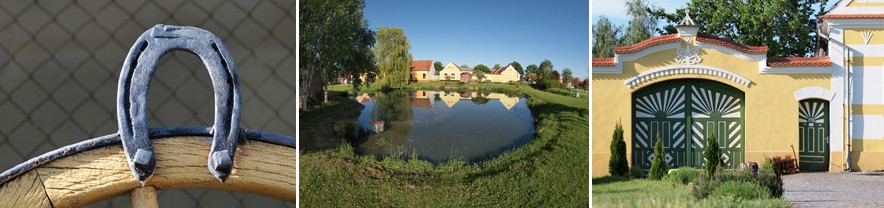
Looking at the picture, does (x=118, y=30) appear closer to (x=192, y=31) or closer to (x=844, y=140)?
(x=192, y=31)

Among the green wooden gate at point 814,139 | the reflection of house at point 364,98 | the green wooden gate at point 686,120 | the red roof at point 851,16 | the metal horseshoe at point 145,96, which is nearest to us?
the metal horseshoe at point 145,96

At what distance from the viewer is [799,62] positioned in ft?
21.5

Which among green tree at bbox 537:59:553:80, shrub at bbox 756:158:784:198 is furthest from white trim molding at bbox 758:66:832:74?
green tree at bbox 537:59:553:80

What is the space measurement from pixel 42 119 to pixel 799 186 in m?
5.90

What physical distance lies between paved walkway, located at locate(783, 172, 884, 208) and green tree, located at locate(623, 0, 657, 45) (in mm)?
3748

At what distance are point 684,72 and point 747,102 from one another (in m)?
0.70

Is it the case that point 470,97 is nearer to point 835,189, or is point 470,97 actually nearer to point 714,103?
point 714,103

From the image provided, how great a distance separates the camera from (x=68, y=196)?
2111 mm

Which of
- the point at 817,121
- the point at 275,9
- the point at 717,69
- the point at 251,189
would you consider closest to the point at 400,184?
the point at 275,9

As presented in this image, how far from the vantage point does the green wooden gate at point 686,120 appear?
6.70 meters

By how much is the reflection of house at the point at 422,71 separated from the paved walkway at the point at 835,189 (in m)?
3.15

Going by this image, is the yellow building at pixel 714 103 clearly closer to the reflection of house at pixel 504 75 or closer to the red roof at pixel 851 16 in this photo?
the red roof at pixel 851 16

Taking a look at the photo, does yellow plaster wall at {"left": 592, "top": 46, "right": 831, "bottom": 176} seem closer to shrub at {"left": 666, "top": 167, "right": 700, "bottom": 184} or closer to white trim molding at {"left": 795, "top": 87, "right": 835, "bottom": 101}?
white trim molding at {"left": 795, "top": 87, "right": 835, "bottom": 101}

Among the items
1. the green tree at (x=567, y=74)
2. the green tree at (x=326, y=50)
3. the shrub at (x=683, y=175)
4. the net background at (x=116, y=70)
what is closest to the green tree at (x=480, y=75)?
the green tree at (x=567, y=74)
